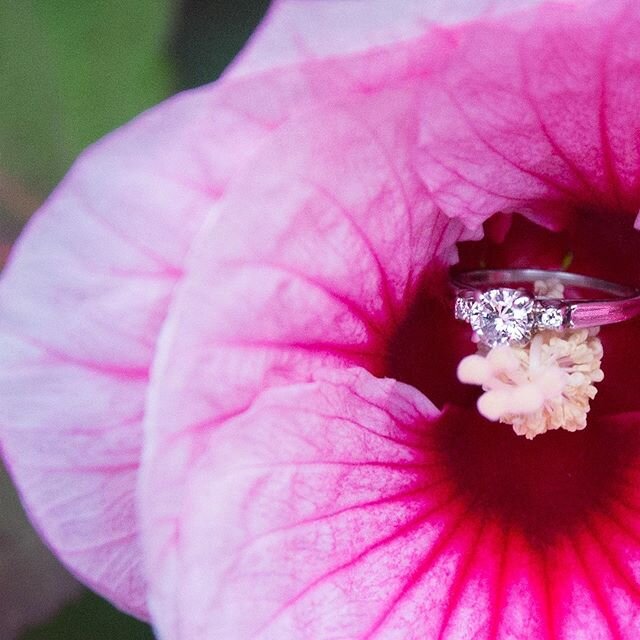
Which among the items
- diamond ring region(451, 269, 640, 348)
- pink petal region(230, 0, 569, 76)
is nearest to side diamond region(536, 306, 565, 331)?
diamond ring region(451, 269, 640, 348)

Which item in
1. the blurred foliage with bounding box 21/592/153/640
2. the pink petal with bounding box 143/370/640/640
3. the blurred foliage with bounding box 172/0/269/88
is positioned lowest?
the blurred foliage with bounding box 21/592/153/640

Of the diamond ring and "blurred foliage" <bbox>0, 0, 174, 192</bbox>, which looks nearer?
the diamond ring

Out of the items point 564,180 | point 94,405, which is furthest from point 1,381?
point 564,180

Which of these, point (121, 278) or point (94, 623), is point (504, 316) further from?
point (94, 623)

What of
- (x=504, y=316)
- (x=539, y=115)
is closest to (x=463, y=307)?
(x=504, y=316)

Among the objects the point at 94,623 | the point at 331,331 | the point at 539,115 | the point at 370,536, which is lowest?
the point at 94,623

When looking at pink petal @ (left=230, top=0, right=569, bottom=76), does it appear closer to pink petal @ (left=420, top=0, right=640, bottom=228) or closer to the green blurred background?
pink petal @ (left=420, top=0, right=640, bottom=228)

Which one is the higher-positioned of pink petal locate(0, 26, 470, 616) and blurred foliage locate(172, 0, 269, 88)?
blurred foliage locate(172, 0, 269, 88)
